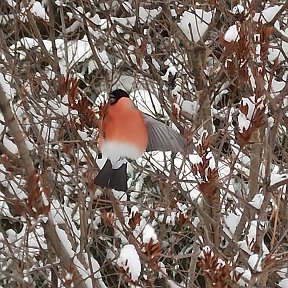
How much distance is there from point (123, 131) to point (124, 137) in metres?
0.03

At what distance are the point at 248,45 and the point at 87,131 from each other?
3.60 ft

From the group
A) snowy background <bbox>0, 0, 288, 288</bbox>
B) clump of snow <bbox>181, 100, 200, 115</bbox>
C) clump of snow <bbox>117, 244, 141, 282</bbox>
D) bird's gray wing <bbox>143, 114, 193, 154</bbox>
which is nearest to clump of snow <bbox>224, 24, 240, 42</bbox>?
snowy background <bbox>0, 0, 288, 288</bbox>

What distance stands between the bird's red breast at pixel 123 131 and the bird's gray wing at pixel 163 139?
0.03 metres

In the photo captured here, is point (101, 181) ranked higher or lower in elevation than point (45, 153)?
lower

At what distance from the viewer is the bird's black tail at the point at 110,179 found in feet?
8.18

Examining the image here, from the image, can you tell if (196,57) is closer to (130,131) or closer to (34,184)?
(130,131)

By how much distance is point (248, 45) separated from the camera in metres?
2.01

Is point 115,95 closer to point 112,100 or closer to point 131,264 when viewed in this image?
point 112,100

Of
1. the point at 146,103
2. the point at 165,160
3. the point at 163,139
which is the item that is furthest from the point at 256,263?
the point at 146,103

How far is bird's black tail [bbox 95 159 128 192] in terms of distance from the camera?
8.18 ft

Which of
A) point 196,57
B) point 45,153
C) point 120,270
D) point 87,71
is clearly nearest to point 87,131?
point 45,153

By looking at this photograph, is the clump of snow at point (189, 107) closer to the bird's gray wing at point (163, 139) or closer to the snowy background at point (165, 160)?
the snowy background at point (165, 160)

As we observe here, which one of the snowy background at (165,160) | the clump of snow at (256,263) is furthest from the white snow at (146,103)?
the clump of snow at (256,263)

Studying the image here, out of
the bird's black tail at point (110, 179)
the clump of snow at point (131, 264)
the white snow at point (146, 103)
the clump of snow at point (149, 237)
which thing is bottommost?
the clump of snow at point (131, 264)
